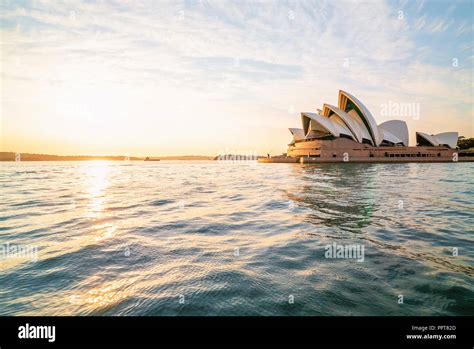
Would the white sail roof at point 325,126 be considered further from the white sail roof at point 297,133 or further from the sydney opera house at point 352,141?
the white sail roof at point 297,133

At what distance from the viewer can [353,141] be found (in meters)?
61.8

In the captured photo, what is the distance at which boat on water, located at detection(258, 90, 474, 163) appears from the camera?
60.5 m

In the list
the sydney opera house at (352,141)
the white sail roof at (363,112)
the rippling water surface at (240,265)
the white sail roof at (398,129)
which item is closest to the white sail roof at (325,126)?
the sydney opera house at (352,141)

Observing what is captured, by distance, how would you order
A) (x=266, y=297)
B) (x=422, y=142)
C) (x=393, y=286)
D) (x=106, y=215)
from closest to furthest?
(x=266, y=297)
(x=393, y=286)
(x=106, y=215)
(x=422, y=142)

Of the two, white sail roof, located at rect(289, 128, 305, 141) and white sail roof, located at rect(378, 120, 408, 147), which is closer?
white sail roof, located at rect(378, 120, 408, 147)

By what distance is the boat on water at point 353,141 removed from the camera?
199 feet

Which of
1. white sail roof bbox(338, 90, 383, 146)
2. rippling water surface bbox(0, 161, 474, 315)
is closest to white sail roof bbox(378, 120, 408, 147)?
white sail roof bbox(338, 90, 383, 146)

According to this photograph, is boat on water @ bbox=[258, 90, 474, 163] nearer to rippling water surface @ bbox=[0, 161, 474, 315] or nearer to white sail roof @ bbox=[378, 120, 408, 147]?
white sail roof @ bbox=[378, 120, 408, 147]

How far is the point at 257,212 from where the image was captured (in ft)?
30.0

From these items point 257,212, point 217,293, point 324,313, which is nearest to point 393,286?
point 324,313

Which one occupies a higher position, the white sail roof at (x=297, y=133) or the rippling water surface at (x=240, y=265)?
the white sail roof at (x=297, y=133)
